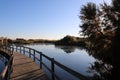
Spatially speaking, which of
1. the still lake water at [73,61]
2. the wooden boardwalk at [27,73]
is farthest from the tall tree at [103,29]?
the wooden boardwalk at [27,73]

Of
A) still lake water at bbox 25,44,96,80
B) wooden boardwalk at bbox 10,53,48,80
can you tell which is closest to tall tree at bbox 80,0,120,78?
still lake water at bbox 25,44,96,80

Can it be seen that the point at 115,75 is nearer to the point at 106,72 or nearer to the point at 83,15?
the point at 106,72

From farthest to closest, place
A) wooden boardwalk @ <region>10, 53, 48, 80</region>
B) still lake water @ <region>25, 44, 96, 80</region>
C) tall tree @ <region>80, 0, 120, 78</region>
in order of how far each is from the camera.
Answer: still lake water @ <region>25, 44, 96, 80</region>, tall tree @ <region>80, 0, 120, 78</region>, wooden boardwalk @ <region>10, 53, 48, 80</region>

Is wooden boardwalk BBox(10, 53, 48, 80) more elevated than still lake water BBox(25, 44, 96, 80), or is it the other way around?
wooden boardwalk BBox(10, 53, 48, 80)

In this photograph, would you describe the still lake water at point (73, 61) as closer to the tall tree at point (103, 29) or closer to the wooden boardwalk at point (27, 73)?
the tall tree at point (103, 29)

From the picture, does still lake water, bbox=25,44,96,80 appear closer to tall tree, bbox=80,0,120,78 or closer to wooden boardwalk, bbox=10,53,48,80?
tall tree, bbox=80,0,120,78

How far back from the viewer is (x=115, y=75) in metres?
11.8

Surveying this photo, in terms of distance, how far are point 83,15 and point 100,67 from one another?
453cm

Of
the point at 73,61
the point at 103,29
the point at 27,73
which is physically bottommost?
the point at 73,61

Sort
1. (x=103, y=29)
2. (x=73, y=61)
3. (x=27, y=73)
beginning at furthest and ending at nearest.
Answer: (x=73, y=61) < (x=103, y=29) < (x=27, y=73)

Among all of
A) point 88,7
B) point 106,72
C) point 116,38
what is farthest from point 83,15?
point 106,72

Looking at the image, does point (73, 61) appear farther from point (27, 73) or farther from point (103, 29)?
point (27, 73)

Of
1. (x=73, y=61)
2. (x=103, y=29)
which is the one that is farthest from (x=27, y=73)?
(x=73, y=61)

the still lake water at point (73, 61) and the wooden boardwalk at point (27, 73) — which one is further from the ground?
the wooden boardwalk at point (27, 73)
